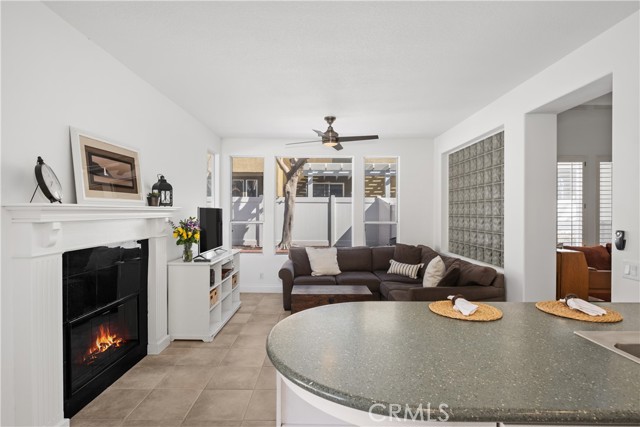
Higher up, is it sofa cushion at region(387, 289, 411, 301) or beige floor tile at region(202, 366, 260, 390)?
sofa cushion at region(387, 289, 411, 301)

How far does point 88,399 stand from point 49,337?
0.77m

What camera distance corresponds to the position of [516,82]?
344cm

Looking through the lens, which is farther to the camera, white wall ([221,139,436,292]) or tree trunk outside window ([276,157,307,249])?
tree trunk outside window ([276,157,307,249])

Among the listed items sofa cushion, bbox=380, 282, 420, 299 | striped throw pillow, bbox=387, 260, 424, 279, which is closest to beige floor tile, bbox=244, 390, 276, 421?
sofa cushion, bbox=380, 282, 420, 299

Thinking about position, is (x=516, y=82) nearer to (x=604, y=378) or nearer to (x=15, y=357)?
(x=604, y=378)

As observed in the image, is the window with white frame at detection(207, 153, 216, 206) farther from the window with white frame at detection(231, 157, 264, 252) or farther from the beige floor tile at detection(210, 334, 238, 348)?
the beige floor tile at detection(210, 334, 238, 348)

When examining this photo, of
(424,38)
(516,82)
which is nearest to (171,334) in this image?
(424,38)

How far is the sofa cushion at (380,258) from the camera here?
19.1ft

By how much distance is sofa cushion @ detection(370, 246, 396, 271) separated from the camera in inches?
229

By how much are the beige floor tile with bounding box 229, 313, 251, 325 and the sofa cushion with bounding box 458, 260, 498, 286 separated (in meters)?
2.70

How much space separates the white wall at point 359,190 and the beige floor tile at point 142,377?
3044 millimetres

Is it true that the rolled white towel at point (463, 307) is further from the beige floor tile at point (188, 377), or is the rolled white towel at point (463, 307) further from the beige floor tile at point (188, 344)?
the beige floor tile at point (188, 344)

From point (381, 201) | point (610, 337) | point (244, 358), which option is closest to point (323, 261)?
point (381, 201)

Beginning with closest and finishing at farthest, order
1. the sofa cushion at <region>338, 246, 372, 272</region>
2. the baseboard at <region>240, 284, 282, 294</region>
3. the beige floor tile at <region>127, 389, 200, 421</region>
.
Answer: the beige floor tile at <region>127, 389, 200, 421</region> < the sofa cushion at <region>338, 246, 372, 272</region> < the baseboard at <region>240, 284, 282, 294</region>
